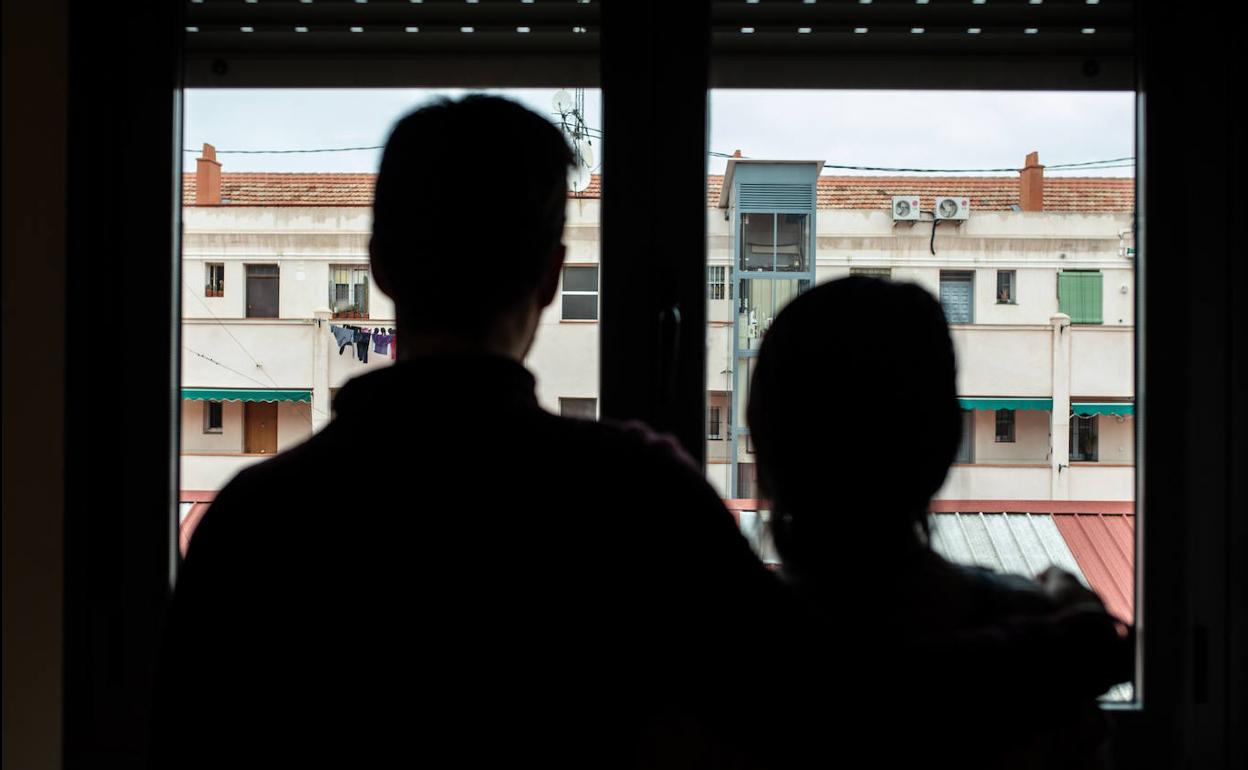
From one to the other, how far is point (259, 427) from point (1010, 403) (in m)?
0.99

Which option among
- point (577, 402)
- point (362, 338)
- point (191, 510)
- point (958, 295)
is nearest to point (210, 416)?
point (191, 510)

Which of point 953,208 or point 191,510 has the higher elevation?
point 953,208

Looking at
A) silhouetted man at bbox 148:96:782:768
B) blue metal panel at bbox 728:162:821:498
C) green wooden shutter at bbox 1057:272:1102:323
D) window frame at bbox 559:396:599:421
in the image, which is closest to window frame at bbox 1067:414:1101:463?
green wooden shutter at bbox 1057:272:1102:323

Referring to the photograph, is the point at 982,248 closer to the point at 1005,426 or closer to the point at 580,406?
the point at 1005,426

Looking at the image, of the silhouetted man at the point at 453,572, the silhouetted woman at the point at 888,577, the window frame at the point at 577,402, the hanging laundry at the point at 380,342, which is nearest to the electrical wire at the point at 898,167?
the hanging laundry at the point at 380,342

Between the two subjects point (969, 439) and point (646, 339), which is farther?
point (969, 439)

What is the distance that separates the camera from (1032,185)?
1.22m

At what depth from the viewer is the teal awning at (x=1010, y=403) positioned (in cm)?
121

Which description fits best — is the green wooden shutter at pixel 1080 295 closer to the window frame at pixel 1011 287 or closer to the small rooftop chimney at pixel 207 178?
the window frame at pixel 1011 287

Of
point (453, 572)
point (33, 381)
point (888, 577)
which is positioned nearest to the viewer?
point (453, 572)

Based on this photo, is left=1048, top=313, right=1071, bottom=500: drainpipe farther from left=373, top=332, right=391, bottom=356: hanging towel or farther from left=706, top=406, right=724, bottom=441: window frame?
left=373, top=332, right=391, bottom=356: hanging towel

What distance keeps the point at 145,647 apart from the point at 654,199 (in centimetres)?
83

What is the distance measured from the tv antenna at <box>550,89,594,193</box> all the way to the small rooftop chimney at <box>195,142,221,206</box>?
453mm

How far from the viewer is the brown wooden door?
47.1 inches
